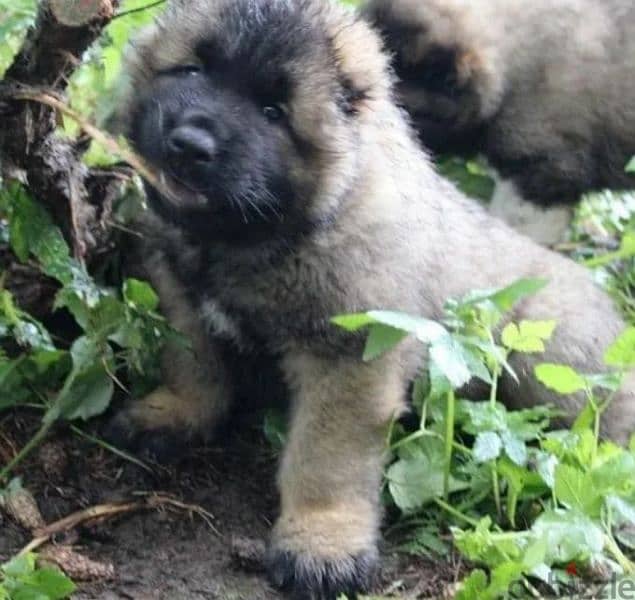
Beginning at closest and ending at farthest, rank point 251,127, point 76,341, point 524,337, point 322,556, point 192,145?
point 192,145, point 251,127, point 322,556, point 524,337, point 76,341

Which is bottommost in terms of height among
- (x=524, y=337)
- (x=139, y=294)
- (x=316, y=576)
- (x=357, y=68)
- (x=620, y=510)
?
(x=316, y=576)

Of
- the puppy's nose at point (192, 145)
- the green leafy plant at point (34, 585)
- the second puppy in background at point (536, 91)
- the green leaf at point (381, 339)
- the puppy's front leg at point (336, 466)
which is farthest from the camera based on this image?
the second puppy in background at point (536, 91)

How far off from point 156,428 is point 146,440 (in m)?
0.04

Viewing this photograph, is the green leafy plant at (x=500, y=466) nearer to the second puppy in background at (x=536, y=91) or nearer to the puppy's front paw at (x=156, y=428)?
the puppy's front paw at (x=156, y=428)

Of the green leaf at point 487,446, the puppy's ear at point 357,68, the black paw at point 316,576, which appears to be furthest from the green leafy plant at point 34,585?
the puppy's ear at point 357,68

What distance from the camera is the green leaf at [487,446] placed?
9.45 ft

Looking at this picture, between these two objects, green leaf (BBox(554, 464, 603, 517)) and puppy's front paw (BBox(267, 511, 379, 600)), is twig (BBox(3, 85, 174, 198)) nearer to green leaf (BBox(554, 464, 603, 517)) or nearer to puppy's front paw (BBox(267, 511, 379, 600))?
puppy's front paw (BBox(267, 511, 379, 600))

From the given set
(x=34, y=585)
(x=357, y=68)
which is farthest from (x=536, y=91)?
(x=34, y=585)

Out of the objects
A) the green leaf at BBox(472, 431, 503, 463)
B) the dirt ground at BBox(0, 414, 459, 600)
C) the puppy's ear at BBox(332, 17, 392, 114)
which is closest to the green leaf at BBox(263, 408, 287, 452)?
the dirt ground at BBox(0, 414, 459, 600)

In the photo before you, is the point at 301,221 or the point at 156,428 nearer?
the point at 301,221

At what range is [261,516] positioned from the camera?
3.08 m

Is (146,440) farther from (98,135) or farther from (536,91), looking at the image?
(536,91)

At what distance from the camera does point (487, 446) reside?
289cm

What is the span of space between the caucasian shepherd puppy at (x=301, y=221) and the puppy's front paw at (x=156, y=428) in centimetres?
2
